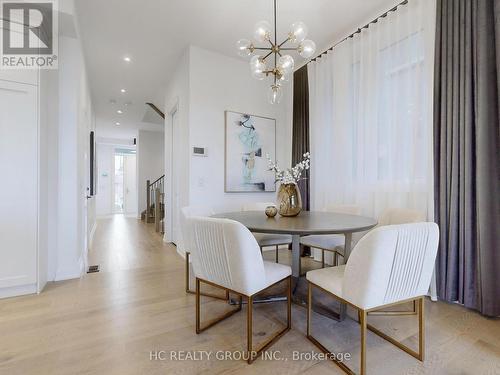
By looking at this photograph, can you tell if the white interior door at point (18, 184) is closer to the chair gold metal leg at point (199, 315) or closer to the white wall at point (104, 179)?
the chair gold metal leg at point (199, 315)

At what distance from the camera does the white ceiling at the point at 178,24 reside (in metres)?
2.61

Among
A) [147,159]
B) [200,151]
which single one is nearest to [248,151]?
[200,151]

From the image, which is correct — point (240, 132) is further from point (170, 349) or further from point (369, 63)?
point (170, 349)

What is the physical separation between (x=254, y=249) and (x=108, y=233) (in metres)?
5.22

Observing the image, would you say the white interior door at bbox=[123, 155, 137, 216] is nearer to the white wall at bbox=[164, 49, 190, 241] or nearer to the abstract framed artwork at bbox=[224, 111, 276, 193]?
the white wall at bbox=[164, 49, 190, 241]

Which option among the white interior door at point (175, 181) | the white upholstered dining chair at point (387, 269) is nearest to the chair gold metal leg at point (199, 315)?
the white upholstered dining chair at point (387, 269)

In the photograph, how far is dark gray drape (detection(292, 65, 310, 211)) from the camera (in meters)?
3.66

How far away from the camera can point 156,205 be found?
5.82m

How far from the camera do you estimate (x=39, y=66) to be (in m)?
2.29

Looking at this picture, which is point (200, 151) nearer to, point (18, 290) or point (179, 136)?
point (179, 136)

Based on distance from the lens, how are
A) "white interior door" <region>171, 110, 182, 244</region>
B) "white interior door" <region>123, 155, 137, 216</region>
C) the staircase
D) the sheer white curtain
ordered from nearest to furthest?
the sheer white curtain < "white interior door" <region>171, 110, 182, 244</region> < the staircase < "white interior door" <region>123, 155, 137, 216</region>

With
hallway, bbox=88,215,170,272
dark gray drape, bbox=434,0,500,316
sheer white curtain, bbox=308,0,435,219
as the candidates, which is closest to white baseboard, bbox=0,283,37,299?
hallway, bbox=88,215,170,272

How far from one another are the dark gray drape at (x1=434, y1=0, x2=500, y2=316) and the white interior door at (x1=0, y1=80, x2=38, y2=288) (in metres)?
3.56

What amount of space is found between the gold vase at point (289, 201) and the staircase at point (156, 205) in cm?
402
